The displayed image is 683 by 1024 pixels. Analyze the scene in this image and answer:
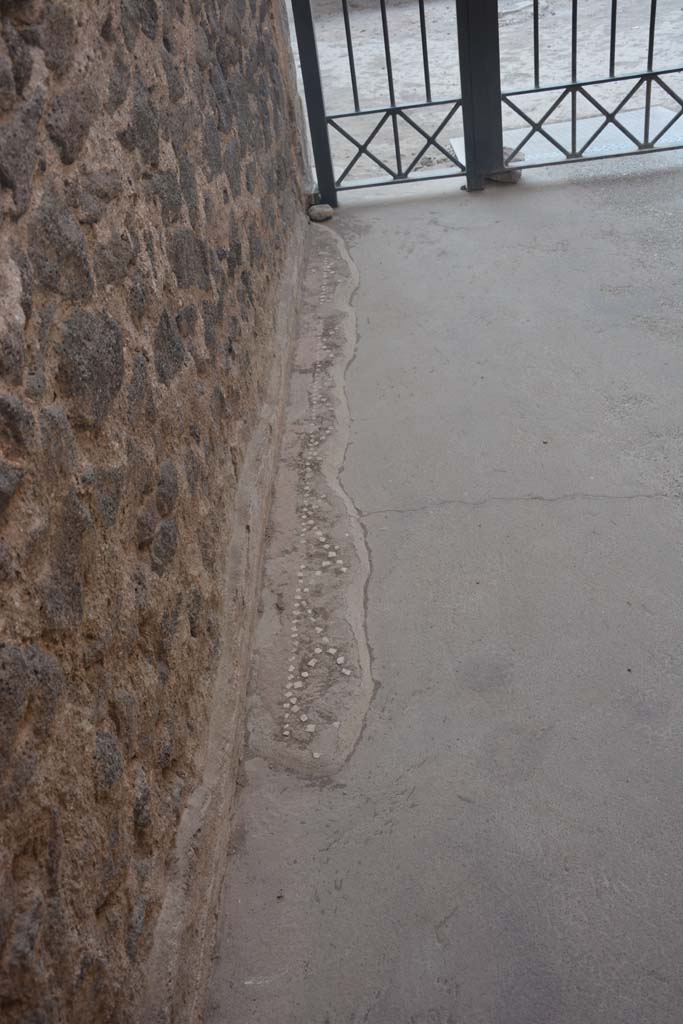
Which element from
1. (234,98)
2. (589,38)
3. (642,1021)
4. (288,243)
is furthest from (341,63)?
(642,1021)

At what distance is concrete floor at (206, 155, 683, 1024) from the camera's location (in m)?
1.79

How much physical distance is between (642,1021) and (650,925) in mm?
186

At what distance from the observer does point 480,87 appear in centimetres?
543

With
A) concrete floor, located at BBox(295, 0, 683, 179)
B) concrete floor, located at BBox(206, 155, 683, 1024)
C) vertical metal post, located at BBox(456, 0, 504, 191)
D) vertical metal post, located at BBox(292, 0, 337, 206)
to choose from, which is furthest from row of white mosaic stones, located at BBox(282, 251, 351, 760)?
concrete floor, located at BBox(295, 0, 683, 179)

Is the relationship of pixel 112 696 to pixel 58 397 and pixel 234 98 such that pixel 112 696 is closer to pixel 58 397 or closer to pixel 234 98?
pixel 58 397

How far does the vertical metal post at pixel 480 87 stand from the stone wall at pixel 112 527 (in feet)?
9.85

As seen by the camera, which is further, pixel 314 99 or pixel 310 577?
pixel 314 99

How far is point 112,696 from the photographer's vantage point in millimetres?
1567

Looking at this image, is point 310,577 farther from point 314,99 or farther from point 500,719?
point 314,99

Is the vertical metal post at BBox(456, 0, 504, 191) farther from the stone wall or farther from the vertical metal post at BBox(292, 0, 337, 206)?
the stone wall

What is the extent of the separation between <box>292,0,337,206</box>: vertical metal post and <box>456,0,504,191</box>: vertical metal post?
81 cm

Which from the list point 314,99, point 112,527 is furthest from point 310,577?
point 314,99

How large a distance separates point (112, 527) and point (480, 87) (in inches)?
184

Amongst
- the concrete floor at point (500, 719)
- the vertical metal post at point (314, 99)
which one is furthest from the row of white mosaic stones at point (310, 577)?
the vertical metal post at point (314, 99)
